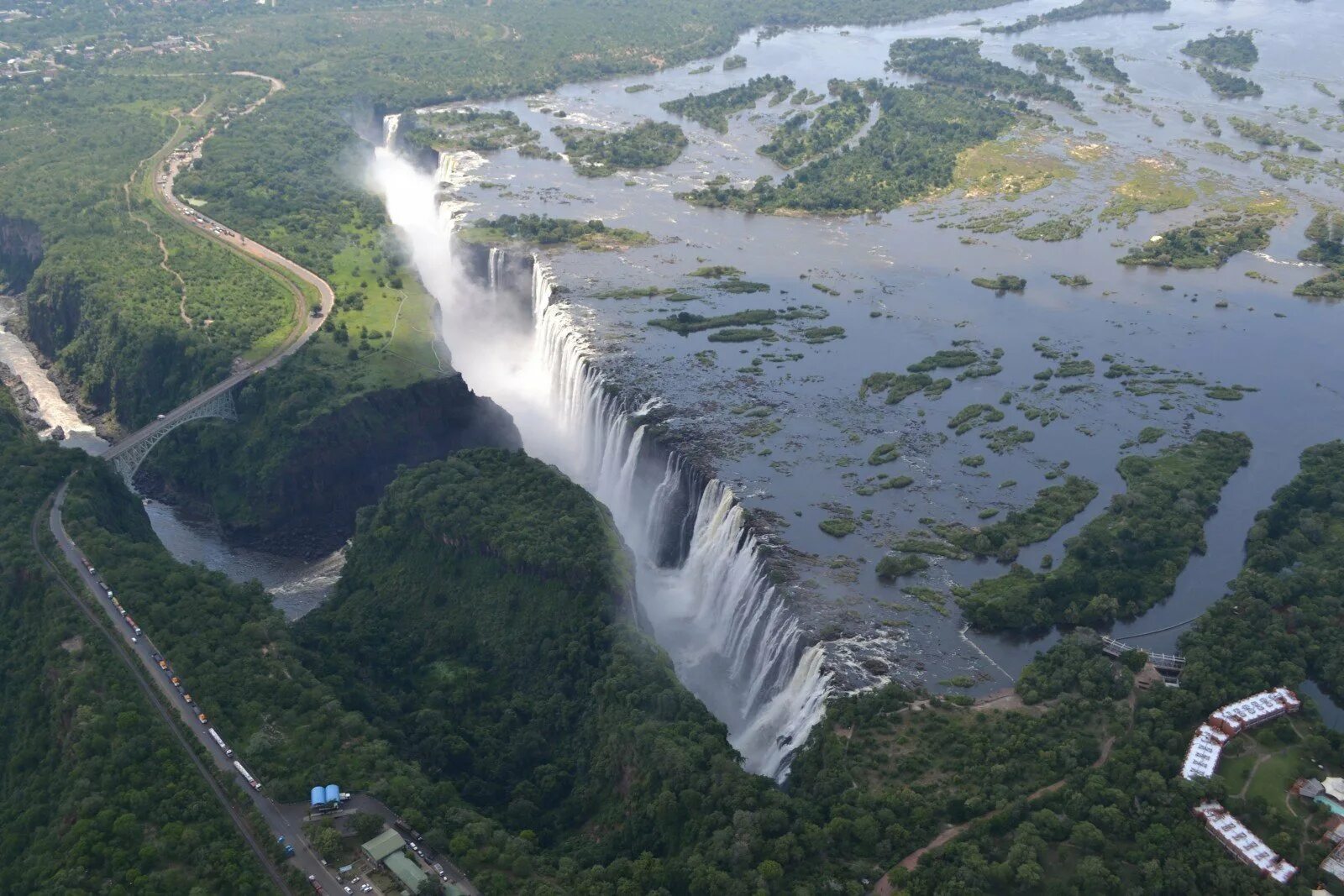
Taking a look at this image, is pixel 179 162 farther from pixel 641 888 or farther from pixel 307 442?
pixel 641 888

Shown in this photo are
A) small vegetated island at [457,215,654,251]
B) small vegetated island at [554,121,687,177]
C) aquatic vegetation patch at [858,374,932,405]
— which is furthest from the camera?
small vegetated island at [554,121,687,177]

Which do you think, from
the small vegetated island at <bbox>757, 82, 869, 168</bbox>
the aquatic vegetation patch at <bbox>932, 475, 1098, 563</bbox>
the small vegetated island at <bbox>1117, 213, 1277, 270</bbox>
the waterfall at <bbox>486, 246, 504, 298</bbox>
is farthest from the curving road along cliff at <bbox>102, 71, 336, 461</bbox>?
the small vegetated island at <bbox>1117, 213, 1277, 270</bbox>

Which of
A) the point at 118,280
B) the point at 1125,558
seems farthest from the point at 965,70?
the point at 1125,558

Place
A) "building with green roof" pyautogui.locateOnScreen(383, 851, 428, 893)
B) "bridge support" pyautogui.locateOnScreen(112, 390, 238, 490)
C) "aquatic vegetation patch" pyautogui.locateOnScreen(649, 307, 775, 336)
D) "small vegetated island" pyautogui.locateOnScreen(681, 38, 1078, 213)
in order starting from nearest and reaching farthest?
1. "building with green roof" pyautogui.locateOnScreen(383, 851, 428, 893)
2. "bridge support" pyautogui.locateOnScreen(112, 390, 238, 490)
3. "aquatic vegetation patch" pyautogui.locateOnScreen(649, 307, 775, 336)
4. "small vegetated island" pyautogui.locateOnScreen(681, 38, 1078, 213)

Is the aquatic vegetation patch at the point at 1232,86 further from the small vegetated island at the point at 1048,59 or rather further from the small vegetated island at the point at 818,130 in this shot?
the small vegetated island at the point at 818,130

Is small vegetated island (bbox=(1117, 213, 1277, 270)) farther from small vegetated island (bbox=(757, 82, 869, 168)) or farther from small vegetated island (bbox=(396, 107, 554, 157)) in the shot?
small vegetated island (bbox=(396, 107, 554, 157))

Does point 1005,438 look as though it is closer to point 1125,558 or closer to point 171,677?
point 1125,558

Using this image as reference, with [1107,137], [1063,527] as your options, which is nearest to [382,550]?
[1063,527]

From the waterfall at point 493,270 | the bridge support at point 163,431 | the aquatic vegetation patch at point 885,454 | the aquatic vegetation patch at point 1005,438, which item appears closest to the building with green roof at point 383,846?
the aquatic vegetation patch at point 885,454
